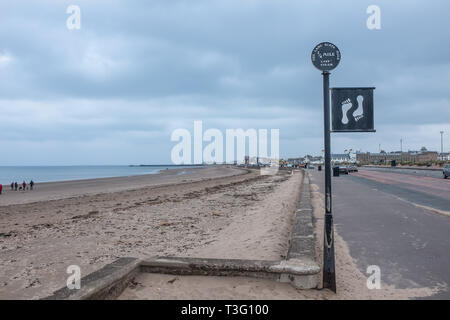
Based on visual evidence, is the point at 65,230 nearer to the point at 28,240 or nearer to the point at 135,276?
the point at 28,240

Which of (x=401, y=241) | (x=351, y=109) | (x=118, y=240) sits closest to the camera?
(x=351, y=109)

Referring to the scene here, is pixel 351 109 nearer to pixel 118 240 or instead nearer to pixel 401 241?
pixel 401 241

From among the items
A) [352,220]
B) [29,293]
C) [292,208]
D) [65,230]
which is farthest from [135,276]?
[292,208]

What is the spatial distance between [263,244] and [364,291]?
2.84m

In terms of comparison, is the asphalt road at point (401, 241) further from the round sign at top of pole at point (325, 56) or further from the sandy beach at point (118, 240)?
the round sign at top of pole at point (325, 56)

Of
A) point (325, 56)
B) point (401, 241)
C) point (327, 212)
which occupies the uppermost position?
point (325, 56)

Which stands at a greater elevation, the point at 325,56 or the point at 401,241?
the point at 325,56

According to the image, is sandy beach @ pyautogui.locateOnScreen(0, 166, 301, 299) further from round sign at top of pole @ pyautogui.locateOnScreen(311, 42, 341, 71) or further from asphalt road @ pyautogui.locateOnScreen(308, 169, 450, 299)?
round sign at top of pole @ pyautogui.locateOnScreen(311, 42, 341, 71)

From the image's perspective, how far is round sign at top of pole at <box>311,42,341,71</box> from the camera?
4.50m

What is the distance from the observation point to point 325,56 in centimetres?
453

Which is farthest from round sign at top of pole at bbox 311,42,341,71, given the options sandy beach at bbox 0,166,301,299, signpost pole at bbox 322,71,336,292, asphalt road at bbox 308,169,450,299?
sandy beach at bbox 0,166,301,299

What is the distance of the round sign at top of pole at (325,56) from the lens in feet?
14.8

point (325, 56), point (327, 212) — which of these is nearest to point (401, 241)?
point (327, 212)
